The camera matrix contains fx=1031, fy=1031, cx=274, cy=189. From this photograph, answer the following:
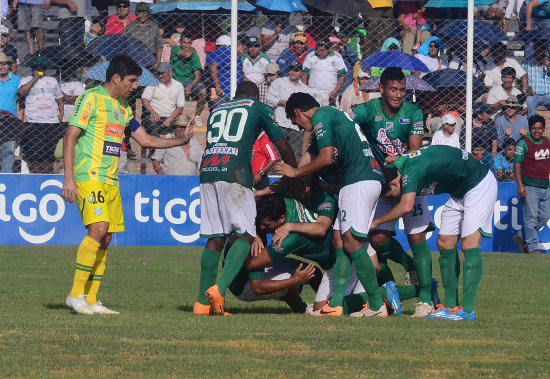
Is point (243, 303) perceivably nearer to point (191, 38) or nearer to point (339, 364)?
point (339, 364)

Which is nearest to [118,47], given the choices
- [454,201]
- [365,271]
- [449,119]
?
[449,119]

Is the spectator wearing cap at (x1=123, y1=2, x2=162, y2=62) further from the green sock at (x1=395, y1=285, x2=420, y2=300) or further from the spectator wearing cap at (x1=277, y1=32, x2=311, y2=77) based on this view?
the green sock at (x1=395, y1=285, x2=420, y2=300)

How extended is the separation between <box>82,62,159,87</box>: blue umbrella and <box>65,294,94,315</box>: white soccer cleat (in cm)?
822

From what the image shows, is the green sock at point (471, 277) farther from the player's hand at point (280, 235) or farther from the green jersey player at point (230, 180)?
the green jersey player at point (230, 180)

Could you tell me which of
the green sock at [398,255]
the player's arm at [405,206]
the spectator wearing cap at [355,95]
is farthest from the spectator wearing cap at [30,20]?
the player's arm at [405,206]

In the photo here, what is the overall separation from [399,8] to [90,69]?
643 centimetres

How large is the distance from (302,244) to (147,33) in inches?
389

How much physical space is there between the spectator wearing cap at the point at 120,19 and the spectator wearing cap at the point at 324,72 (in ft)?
11.0

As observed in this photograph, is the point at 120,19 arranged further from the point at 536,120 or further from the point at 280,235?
the point at 280,235

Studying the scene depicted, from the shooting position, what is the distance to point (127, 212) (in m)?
17.0

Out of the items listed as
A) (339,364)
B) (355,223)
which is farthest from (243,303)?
(339,364)

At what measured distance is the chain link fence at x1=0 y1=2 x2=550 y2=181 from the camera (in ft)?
55.7

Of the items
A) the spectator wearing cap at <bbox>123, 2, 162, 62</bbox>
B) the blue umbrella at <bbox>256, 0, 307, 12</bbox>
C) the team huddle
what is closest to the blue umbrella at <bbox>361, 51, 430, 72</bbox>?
the blue umbrella at <bbox>256, 0, 307, 12</bbox>

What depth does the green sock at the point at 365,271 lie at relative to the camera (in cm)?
901
